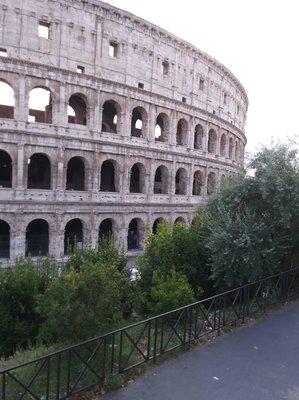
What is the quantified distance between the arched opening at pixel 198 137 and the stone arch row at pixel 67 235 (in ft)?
20.1

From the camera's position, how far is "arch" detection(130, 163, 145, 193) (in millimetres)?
27914

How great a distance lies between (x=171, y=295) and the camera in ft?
36.5

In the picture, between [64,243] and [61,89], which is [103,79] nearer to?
[61,89]

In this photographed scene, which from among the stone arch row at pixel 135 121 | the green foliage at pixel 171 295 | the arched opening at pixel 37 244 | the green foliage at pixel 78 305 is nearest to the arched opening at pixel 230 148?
the stone arch row at pixel 135 121

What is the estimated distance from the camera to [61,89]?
928 inches

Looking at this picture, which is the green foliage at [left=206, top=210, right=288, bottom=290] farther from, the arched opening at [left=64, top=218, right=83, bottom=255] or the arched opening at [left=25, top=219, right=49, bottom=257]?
the arched opening at [left=64, top=218, right=83, bottom=255]

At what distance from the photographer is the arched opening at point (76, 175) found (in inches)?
1074

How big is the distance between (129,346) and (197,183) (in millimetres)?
24368

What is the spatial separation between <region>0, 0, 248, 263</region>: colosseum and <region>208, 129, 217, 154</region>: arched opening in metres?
0.66

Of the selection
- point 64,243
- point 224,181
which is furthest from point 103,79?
point 224,181

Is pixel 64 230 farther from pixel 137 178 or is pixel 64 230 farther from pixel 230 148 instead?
pixel 230 148

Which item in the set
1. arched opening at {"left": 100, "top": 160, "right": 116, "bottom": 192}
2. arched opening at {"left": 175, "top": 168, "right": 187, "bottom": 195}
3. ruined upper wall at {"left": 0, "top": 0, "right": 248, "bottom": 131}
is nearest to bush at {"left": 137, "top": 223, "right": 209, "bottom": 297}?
ruined upper wall at {"left": 0, "top": 0, "right": 248, "bottom": 131}

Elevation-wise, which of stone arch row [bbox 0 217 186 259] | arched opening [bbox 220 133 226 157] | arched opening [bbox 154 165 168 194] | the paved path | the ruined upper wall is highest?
the ruined upper wall

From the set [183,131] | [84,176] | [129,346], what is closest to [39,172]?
[84,176]
